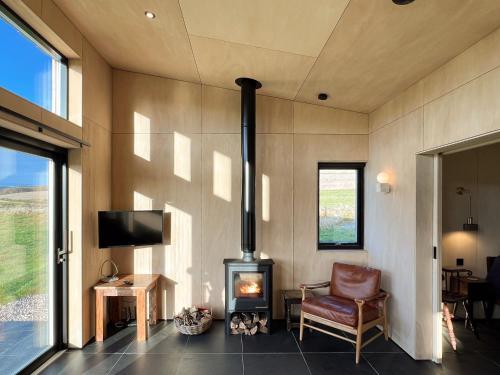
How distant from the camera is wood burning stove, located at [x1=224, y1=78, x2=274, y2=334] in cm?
340

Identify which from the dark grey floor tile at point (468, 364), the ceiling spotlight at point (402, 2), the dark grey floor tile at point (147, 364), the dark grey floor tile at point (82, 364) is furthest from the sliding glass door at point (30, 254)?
the dark grey floor tile at point (468, 364)

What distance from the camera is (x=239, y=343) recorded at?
10.5 ft

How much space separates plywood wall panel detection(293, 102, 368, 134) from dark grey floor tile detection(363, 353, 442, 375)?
8.98 ft

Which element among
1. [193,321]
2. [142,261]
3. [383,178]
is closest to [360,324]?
[383,178]

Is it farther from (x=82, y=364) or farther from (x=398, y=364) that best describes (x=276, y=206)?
(x=82, y=364)

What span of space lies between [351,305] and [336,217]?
1.30m

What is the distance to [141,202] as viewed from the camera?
148 inches

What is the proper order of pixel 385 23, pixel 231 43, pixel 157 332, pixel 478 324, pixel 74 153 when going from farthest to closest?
pixel 478 324, pixel 157 332, pixel 74 153, pixel 231 43, pixel 385 23

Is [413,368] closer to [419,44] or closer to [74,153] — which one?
[419,44]

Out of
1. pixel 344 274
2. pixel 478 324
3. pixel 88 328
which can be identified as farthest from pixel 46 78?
pixel 478 324

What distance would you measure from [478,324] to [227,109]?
14.5ft

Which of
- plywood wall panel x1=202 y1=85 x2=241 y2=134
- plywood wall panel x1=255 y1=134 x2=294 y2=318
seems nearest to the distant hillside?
plywood wall panel x1=202 y1=85 x2=241 y2=134

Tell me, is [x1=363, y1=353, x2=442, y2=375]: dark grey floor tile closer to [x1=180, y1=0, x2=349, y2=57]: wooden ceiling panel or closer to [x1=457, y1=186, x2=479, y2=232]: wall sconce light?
[x1=457, y1=186, x2=479, y2=232]: wall sconce light

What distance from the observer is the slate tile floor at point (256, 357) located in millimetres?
2668
